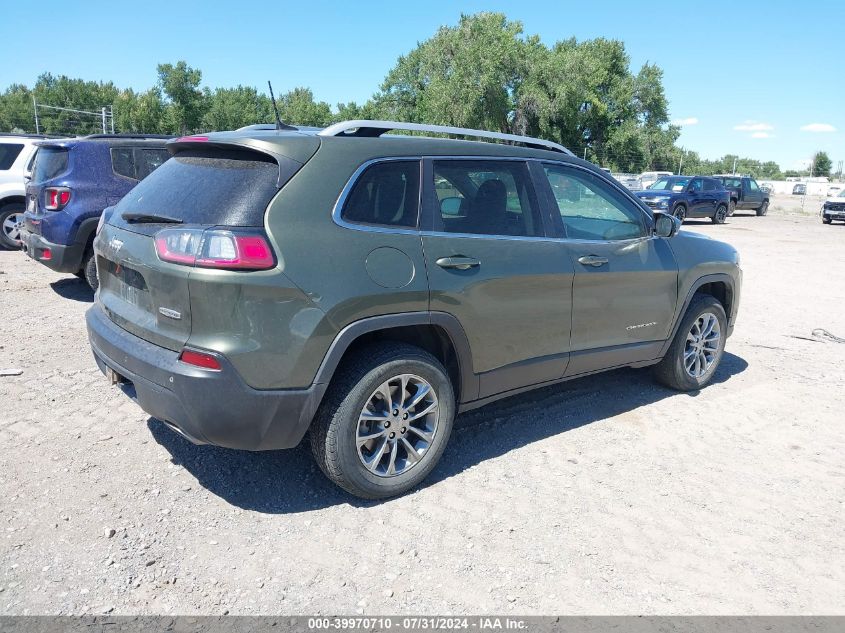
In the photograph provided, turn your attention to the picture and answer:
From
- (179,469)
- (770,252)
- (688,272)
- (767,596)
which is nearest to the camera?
(767,596)

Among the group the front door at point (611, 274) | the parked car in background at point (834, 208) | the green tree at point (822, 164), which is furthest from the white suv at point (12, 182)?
the green tree at point (822, 164)

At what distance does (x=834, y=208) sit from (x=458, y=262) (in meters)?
29.4

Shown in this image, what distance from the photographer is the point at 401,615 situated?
2645 mm

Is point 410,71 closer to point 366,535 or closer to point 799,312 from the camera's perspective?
point 799,312

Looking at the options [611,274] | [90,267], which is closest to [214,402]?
[611,274]

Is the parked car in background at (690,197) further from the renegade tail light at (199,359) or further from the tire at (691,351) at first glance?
the renegade tail light at (199,359)

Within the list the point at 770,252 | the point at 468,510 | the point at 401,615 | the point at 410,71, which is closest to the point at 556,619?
the point at 401,615

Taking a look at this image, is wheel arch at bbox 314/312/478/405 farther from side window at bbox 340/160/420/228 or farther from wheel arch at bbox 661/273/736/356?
wheel arch at bbox 661/273/736/356

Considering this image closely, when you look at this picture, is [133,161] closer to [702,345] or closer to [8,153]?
[8,153]

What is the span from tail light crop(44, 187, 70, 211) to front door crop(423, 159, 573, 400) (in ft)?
17.9

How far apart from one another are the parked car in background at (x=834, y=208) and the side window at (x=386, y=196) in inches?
1160

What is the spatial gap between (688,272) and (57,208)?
6.48 meters

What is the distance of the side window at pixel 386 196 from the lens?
3.24 m

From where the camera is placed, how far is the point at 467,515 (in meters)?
3.36
